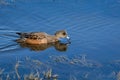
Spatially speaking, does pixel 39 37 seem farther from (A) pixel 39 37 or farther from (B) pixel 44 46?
(B) pixel 44 46

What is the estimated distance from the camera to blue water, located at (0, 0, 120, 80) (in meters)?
9.79

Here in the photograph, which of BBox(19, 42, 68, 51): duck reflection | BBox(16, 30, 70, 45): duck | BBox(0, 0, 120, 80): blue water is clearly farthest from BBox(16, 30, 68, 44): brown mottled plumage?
BBox(0, 0, 120, 80): blue water

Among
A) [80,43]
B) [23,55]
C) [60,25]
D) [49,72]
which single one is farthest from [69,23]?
[49,72]

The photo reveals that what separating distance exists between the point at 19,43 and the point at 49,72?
266 centimetres

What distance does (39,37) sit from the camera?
1180 centimetres

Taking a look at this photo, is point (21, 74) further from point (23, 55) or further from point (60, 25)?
point (60, 25)

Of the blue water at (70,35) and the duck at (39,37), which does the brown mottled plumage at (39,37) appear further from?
the blue water at (70,35)

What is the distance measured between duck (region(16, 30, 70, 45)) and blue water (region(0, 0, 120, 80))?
0.80ft

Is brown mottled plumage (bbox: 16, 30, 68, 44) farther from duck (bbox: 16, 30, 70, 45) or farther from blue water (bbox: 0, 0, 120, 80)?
blue water (bbox: 0, 0, 120, 80)

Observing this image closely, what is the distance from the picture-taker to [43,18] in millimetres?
13008

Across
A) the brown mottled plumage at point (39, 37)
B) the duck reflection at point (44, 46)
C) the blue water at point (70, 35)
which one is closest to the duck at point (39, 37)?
the brown mottled plumage at point (39, 37)

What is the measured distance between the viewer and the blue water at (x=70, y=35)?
9789 mm

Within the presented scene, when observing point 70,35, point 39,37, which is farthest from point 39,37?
point 70,35

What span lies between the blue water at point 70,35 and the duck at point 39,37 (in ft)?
0.80
